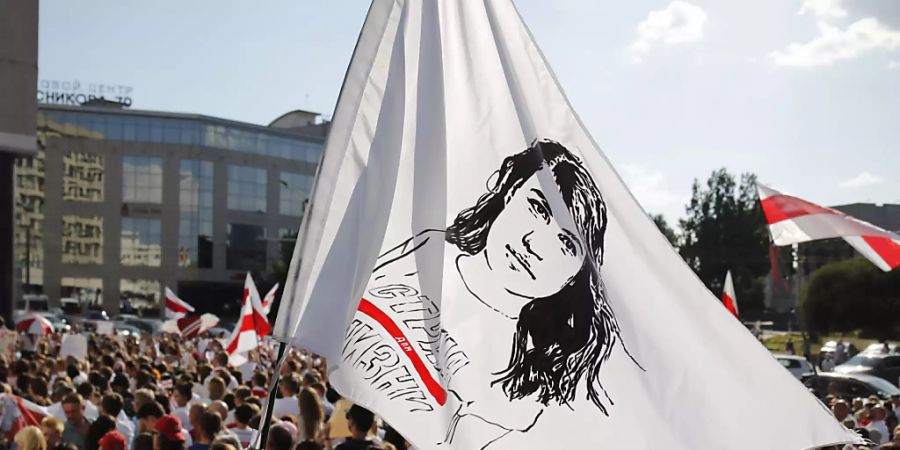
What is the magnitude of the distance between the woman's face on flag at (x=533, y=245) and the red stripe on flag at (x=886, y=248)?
6.48 meters

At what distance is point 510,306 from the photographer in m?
3.72

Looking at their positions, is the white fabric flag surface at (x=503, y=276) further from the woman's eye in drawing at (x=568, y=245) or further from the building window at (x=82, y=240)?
the building window at (x=82, y=240)

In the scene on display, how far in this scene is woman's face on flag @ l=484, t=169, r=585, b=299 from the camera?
12.3 feet

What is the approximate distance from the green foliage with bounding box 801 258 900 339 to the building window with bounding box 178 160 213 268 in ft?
136

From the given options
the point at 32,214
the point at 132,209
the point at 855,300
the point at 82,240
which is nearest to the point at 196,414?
the point at 855,300

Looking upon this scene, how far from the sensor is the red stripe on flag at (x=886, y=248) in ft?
31.0

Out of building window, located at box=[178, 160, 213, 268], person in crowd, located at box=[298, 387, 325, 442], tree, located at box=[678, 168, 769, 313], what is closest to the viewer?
person in crowd, located at box=[298, 387, 325, 442]

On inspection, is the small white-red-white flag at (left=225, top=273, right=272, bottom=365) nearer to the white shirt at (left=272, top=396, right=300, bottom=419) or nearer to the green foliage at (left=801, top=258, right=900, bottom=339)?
the white shirt at (left=272, top=396, right=300, bottom=419)

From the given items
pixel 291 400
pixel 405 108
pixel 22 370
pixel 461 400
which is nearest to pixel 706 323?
pixel 461 400

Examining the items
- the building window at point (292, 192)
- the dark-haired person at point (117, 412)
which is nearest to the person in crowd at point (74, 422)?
the dark-haired person at point (117, 412)

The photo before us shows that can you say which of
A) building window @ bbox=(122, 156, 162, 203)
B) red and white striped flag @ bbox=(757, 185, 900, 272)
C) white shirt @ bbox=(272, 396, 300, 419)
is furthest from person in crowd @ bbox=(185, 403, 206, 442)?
building window @ bbox=(122, 156, 162, 203)

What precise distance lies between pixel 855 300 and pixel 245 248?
42.9m

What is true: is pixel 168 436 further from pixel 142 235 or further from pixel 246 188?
pixel 246 188

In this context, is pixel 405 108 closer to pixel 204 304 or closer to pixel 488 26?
pixel 488 26
